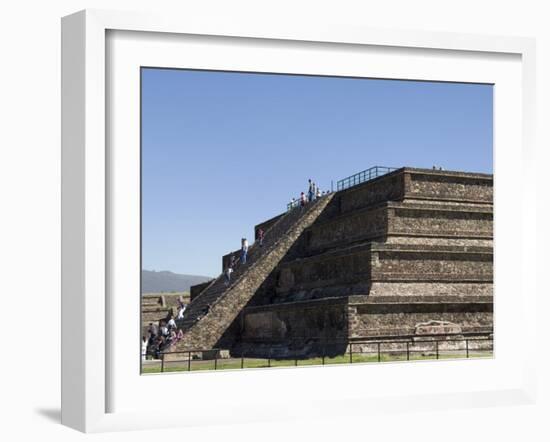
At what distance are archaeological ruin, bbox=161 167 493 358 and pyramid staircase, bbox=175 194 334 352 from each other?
0.03m

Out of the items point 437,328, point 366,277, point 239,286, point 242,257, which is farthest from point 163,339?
point 437,328

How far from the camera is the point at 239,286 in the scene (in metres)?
27.3

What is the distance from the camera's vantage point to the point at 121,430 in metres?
12.8

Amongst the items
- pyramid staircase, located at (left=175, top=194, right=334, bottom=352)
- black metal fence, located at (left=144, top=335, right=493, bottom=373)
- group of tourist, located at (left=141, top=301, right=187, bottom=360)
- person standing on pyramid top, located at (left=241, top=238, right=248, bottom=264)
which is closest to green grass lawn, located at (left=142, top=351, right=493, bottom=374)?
black metal fence, located at (left=144, top=335, right=493, bottom=373)

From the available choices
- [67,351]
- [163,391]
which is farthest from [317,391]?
[67,351]

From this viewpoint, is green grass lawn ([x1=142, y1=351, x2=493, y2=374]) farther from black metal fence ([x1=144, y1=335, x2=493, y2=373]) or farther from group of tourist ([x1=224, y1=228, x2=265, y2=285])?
group of tourist ([x1=224, y1=228, x2=265, y2=285])

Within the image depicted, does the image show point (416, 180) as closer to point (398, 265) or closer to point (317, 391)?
point (398, 265)

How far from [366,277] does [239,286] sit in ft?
16.6

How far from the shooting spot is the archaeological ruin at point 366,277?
22.2 meters

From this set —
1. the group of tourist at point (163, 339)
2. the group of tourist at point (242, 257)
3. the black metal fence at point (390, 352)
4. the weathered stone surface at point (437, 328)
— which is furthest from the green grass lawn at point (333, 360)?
the group of tourist at point (242, 257)

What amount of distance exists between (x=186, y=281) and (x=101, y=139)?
24.9 metres

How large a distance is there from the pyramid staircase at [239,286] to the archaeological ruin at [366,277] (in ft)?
0.10

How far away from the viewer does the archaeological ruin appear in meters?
22.2

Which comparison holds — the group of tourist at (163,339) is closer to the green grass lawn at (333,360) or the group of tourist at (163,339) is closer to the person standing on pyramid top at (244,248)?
the green grass lawn at (333,360)
